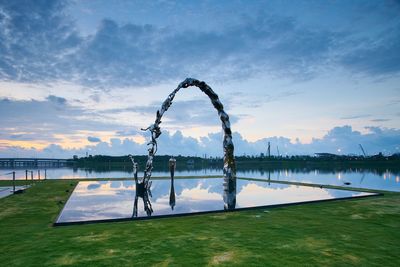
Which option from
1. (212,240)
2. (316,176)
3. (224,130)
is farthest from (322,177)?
(212,240)

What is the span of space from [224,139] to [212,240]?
10.2 m

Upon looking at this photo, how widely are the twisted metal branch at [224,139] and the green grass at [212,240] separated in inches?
211

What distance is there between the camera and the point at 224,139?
1738cm

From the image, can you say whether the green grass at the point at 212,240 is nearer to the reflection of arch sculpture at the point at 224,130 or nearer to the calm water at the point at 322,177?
the reflection of arch sculpture at the point at 224,130

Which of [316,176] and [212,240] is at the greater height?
[212,240]

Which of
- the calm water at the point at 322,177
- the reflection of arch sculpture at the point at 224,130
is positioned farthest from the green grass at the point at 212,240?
the calm water at the point at 322,177

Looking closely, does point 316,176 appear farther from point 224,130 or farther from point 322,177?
point 224,130

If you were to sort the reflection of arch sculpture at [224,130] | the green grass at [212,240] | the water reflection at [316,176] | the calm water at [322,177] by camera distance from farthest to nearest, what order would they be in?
the water reflection at [316,176] → the calm water at [322,177] → the reflection of arch sculpture at [224,130] → the green grass at [212,240]

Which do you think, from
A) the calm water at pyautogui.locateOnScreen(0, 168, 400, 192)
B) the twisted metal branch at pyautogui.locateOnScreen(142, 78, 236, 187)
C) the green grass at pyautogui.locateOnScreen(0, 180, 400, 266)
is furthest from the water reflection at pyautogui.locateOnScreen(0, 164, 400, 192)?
the green grass at pyautogui.locateOnScreen(0, 180, 400, 266)

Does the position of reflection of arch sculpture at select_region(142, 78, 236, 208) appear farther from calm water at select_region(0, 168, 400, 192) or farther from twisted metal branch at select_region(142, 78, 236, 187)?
calm water at select_region(0, 168, 400, 192)

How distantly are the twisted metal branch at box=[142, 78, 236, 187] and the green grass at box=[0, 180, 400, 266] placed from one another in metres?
5.36

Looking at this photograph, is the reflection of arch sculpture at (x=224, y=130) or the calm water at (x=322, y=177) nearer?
the reflection of arch sculpture at (x=224, y=130)

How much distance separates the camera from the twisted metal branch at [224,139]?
50.6ft

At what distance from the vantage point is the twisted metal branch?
Answer: 1544cm
